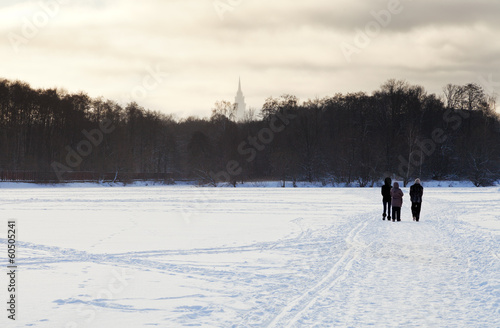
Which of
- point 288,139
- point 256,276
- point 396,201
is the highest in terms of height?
point 288,139

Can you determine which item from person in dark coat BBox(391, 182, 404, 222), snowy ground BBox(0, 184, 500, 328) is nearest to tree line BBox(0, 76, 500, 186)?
person in dark coat BBox(391, 182, 404, 222)

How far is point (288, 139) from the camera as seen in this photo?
87.9m

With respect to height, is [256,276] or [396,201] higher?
[396,201]

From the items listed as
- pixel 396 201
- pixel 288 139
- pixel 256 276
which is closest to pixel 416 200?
pixel 396 201

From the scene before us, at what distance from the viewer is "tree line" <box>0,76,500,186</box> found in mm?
75812

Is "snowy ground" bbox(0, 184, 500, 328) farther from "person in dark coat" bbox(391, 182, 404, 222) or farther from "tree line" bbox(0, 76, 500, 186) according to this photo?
"tree line" bbox(0, 76, 500, 186)

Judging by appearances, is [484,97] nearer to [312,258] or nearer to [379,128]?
[379,128]

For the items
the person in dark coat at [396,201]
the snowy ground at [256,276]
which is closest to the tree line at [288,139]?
the person in dark coat at [396,201]

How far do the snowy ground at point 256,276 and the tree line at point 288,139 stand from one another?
55.9 m

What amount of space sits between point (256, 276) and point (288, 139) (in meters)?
78.7

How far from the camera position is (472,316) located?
6738 millimetres

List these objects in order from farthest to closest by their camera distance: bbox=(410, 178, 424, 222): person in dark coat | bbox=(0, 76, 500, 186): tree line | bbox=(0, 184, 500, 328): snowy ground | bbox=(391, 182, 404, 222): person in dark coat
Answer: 1. bbox=(0, 76, 500, 186): tree line
2. bbox=(391, 182, 404, 222): person in dark coat
3. bbox=(410, 178, 424, 222): person in dark coat
4. bbox=(0, 184, 500, 328): snowy ground

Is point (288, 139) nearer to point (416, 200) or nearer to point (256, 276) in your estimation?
point (416, 200)

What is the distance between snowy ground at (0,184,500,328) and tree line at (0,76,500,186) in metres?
55.9
